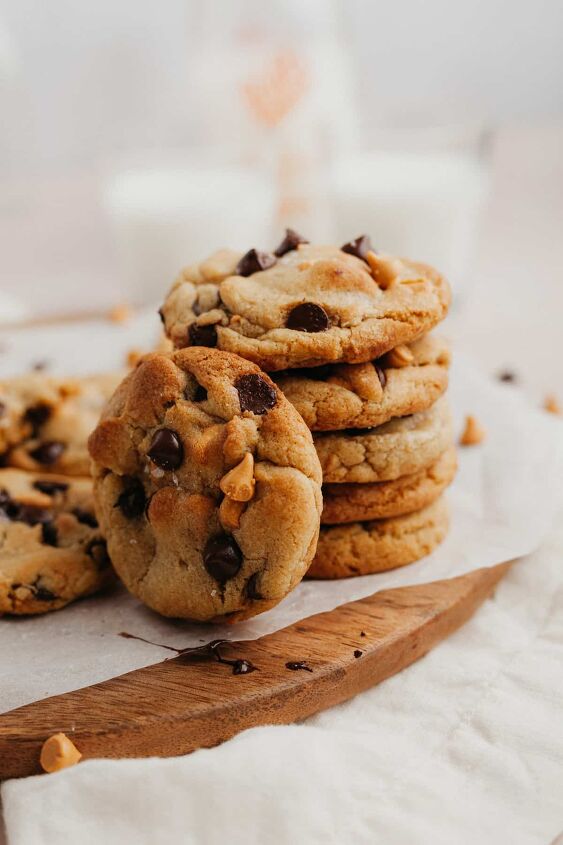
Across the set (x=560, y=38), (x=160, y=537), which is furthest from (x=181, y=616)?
(x=560, y=38)

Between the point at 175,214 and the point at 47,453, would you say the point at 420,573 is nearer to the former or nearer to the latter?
the point at 47,453

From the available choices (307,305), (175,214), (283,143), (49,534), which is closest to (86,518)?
(49,534)

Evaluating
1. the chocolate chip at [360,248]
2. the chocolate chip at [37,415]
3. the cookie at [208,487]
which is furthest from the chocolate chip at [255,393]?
the chocolate chip at [37,415]

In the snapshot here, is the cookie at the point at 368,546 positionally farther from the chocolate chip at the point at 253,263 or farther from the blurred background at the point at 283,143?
the blurred background at the point at 283,143

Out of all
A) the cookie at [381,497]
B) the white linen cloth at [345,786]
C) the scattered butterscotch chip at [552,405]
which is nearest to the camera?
the white linen cloth at [345,786]

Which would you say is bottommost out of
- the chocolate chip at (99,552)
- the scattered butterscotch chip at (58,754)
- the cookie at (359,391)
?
the scattered butterscotch chip at (58,754)

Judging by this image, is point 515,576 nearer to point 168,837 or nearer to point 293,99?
point 168,837
